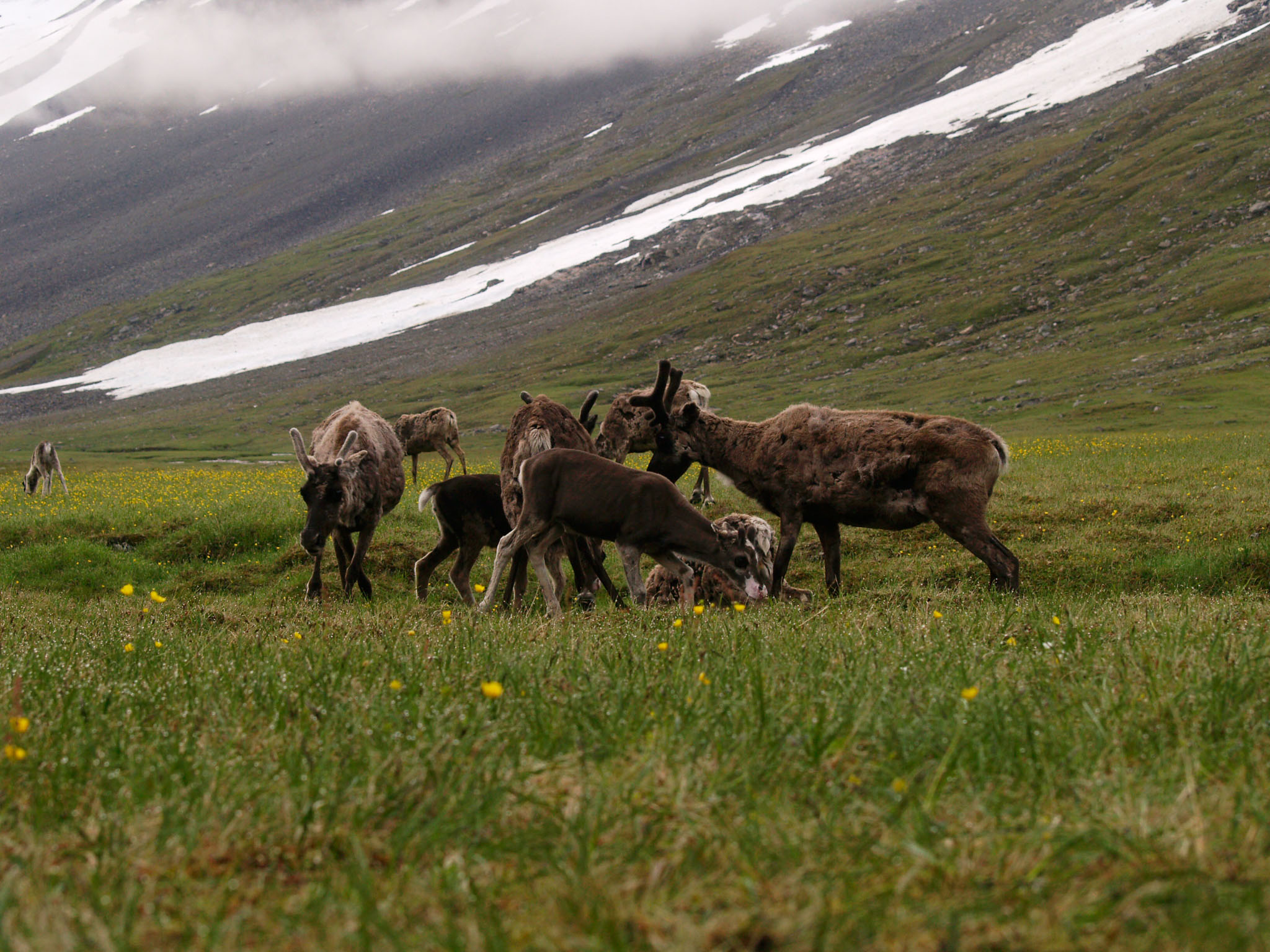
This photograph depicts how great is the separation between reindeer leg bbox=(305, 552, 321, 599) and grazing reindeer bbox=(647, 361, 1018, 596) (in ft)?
16.5

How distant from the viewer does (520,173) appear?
19700cm

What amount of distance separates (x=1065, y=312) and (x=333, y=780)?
249 ft

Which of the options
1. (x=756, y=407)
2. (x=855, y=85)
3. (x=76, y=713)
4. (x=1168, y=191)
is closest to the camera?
(x=76, y=713)

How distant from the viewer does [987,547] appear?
11.4 metres

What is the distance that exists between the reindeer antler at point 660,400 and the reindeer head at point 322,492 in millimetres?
4133

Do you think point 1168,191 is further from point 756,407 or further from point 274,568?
point 274,568

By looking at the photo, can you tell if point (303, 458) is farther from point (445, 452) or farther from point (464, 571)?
point (445, 452)

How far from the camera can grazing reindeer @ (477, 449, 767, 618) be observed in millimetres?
10453

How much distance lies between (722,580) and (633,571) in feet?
5.15

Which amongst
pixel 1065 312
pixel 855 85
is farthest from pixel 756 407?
pixel 855 85

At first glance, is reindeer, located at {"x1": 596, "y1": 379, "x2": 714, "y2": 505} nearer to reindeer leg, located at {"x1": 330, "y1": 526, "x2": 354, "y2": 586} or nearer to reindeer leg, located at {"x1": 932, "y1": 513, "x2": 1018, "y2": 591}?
reindeer leg, located at {"x1": 330, "y1": 526, "x2": 354, "y2": 586}

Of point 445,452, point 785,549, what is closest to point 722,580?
point 785,549

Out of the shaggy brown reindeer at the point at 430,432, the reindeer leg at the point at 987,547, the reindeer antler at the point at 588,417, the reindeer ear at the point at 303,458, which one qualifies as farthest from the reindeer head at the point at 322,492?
the shaggy brown reindeer at the point at 430,432

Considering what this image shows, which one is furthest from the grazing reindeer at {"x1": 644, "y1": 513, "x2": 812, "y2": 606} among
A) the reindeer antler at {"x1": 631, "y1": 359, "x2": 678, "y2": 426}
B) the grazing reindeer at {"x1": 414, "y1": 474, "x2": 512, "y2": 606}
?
the grazing reindeer at {"x1": 414, "y1": 474, "x2": 512, "y2": 606}
